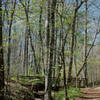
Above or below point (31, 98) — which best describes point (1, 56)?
above

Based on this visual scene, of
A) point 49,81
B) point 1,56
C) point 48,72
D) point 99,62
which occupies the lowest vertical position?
point 99,62

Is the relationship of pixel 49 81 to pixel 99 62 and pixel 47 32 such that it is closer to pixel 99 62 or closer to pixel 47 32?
pixel 47 32

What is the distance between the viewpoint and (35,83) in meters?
10.0

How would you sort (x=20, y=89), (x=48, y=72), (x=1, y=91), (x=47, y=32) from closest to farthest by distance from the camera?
(x=1, y=91), (x=48, y=72), (x=47, y=32), (x=20, y=89)

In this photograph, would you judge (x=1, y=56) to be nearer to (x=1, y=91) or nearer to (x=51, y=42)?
(x=1, y=91)

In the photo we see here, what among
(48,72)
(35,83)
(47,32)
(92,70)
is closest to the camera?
(48,72)

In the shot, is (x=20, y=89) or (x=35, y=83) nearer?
(x=20, y=89)

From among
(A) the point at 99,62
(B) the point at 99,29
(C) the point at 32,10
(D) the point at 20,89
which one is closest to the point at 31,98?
(D) the point at 20,89

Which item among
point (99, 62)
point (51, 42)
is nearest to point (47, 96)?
point (51, 42)

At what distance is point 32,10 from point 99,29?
5.88 metres

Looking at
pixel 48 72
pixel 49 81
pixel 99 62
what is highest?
pixel 48 72

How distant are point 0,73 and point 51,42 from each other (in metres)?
2.26

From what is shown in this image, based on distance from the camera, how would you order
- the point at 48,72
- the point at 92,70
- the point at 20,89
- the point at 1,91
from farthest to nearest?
1. the point at 92,70
2. the point at 20,89
3. the point at 48,72
4. the point at 1,91

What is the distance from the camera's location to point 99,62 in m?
25.0
